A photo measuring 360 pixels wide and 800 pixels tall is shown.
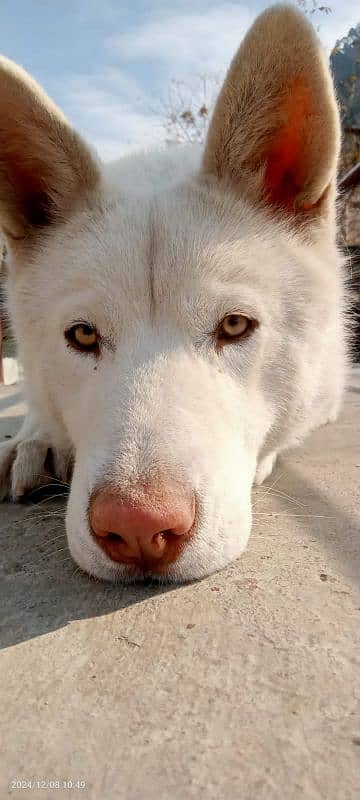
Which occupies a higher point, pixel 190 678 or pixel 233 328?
pixel 233 328

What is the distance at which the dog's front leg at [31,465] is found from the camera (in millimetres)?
2404

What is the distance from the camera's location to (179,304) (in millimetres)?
1910

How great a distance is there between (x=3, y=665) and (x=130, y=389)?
0.76 meters

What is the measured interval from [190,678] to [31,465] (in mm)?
1387

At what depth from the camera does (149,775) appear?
974 millimetres

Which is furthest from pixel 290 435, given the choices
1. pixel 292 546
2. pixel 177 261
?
pixel 177 261

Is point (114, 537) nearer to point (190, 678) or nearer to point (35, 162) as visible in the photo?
point (190, 678)

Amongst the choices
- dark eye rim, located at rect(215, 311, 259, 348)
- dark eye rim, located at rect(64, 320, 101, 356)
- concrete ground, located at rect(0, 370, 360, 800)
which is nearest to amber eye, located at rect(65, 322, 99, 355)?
dark eye rim, located at rect(64, 320, 101, 356)

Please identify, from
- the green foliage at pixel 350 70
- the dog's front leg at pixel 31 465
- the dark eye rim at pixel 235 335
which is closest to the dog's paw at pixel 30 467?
the dog's front leg at pixel 31 465

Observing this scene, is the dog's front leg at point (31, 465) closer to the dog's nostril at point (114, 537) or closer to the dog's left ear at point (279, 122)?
the dog's nostril at point (114, 537)

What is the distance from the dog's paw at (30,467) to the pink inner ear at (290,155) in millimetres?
1273

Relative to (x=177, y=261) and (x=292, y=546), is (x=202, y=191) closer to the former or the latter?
(x=177, y=261)

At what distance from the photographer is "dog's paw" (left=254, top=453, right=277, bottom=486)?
249cm

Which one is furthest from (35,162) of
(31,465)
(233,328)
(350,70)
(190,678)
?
(350,70)
